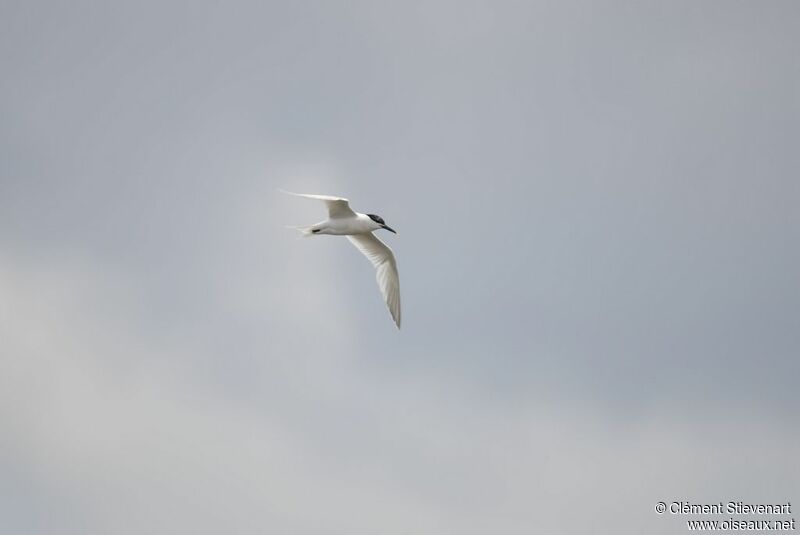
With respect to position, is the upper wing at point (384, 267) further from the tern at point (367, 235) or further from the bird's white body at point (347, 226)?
the bird's white body at point (347, 226)

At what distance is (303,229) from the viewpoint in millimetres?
36031

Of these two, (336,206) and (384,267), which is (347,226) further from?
(384,267)

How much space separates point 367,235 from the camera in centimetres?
3972

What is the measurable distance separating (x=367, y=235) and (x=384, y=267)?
5.45 ft

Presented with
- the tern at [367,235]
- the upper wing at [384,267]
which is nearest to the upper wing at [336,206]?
the tern at [367,235]

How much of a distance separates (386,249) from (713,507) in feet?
55.1

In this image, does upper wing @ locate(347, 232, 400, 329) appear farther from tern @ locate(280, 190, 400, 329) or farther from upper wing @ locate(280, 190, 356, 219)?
upper wing @ locate(280, 190, 356, 219)

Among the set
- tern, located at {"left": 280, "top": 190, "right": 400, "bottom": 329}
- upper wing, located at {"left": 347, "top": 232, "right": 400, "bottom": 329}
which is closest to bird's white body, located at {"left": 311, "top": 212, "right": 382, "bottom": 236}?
tern, located at {"left": 280, "top": 190, "right": 400, "bottom": 329}

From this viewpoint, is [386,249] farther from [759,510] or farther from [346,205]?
[759,510]

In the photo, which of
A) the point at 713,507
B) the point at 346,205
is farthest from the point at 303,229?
the point at 713,507

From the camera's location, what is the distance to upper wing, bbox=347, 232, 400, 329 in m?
40.0

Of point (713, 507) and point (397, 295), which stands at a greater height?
point (397, 295)

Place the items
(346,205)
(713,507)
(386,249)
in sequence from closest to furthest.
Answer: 1. (713,507)
2. (346,205)
3. (386,249)

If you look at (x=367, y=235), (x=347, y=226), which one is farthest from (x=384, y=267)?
(x=347, y=226)
